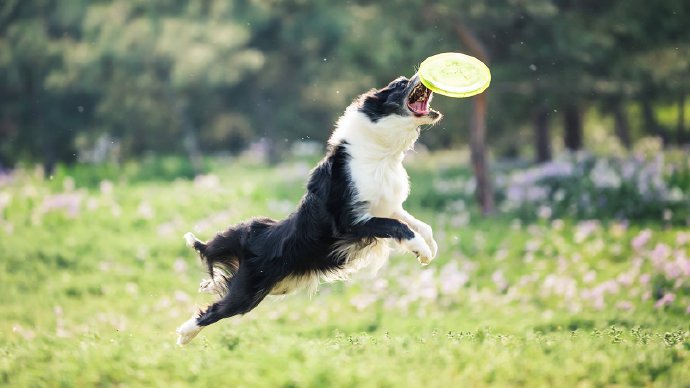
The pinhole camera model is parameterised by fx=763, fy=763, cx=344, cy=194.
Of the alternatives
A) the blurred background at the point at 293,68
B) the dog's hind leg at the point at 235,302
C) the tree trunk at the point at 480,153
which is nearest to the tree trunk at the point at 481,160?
the tree trunk at the point at 480,153

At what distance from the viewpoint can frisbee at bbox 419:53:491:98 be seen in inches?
178

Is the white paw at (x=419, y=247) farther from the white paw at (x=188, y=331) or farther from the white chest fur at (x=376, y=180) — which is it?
the white paw at (x=188, y=331)

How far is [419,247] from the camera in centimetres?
449

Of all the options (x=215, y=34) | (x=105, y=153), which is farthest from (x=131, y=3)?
(x=105, y=153)

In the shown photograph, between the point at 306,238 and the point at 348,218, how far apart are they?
312mm

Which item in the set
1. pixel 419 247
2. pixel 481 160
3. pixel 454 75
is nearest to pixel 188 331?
pixel 419 247

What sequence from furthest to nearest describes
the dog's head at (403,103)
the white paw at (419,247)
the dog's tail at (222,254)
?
the dog's tail at (222,254)
the dog's head at (403,103)
the white paw at (419,247)

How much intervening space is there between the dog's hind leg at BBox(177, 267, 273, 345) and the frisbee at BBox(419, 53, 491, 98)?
168 centimetres

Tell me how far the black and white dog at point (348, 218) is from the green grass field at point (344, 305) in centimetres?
31

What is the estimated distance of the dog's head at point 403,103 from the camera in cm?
470

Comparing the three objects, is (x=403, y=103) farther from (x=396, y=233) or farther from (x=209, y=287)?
(x=209, y=287)

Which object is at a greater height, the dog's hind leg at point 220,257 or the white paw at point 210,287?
the dog's hind leg at point 220,257

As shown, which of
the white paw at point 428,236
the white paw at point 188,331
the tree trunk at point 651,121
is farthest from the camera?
the tree trunk at point 651,121

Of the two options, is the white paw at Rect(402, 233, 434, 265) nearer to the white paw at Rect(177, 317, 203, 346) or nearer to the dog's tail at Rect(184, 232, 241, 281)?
the dog's tail at Rect(184, 232, 241, 281)
